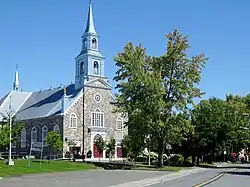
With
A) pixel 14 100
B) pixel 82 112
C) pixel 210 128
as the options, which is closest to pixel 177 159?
pixel 210 128

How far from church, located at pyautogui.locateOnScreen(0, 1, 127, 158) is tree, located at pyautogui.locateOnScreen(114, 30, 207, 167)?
736 inches

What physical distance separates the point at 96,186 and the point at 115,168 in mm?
24346

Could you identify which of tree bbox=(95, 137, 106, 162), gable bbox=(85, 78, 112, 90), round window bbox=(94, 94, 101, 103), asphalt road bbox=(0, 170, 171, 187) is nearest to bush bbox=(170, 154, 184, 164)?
tree bbox=(95, 137, 106, 162)

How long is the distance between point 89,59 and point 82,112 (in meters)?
8.67

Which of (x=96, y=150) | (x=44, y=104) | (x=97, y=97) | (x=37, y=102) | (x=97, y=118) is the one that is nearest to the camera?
(x=96, y=150)

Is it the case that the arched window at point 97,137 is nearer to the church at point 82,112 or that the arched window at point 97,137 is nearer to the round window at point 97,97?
the church at point 82,112

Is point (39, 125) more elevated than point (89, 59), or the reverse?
point (89, 59)

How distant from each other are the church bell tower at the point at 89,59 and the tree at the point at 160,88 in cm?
2281

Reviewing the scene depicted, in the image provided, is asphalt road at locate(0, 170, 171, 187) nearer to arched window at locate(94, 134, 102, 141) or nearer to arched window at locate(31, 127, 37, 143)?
arched window at locate(94, 134, 102, 141)

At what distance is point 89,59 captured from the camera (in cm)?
7125

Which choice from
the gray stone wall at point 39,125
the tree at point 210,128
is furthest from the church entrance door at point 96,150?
the tree at point 210,128

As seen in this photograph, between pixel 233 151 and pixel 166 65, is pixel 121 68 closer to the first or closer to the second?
pixel 166 65

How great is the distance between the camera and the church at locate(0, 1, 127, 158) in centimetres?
6744

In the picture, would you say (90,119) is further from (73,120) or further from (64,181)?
(64,181)
